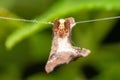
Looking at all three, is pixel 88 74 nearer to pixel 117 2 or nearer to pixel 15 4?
pixel 117 2

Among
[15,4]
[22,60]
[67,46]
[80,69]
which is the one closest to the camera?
[67,46]

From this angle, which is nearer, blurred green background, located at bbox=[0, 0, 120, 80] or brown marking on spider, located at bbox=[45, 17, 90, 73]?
brown marking on spider, located at bbox=[45, 17, 90, 73]

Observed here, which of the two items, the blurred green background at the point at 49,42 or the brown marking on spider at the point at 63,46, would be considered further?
the blurred green background at the point at 49,42

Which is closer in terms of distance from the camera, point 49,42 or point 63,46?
point 63,46

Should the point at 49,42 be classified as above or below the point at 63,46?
below

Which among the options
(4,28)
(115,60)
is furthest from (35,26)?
(115,60)

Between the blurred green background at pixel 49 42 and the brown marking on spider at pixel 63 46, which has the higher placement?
the brown marking on spider at pixel 63 46

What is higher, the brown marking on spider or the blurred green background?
the brown marking on spider

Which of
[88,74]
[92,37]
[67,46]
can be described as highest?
[67,46]
